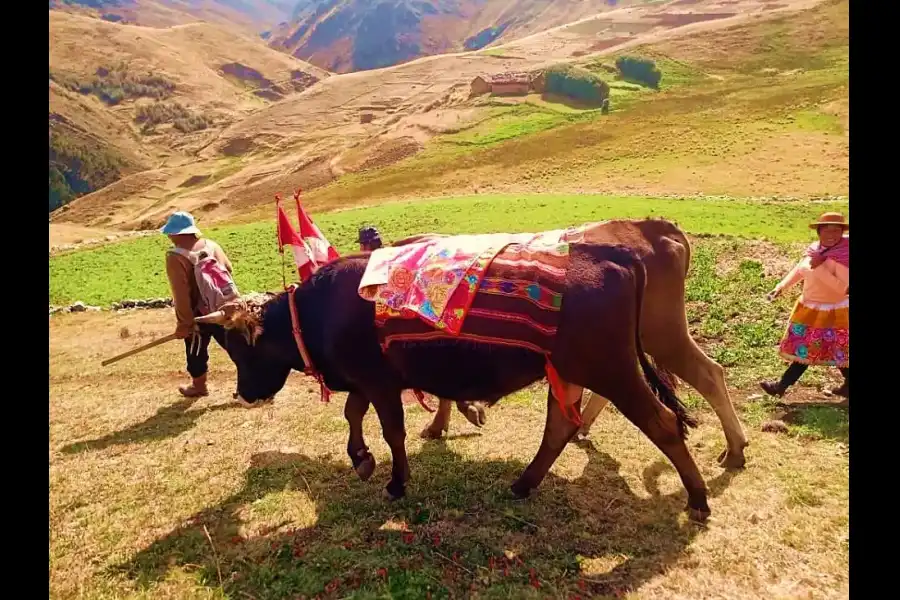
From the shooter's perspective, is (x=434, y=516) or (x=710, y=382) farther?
(x=710, y=382)

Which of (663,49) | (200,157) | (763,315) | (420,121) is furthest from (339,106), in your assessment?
(763,315)

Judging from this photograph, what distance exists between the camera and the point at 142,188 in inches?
2355

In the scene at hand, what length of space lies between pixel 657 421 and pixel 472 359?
1.49 metres

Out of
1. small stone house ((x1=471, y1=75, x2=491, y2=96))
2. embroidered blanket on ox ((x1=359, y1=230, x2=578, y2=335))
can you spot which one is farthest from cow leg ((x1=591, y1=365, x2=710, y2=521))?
small stone house ((x1=471, y1=75, x2=491, y2=96))

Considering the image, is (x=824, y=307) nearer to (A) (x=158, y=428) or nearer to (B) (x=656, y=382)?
(B) (x=656, y=382)

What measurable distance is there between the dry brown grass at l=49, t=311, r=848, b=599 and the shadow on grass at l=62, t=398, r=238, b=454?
0.04 m

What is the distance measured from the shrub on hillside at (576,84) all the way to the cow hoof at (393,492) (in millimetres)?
58858

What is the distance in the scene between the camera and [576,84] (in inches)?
2363

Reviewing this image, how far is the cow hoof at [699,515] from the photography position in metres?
4.39

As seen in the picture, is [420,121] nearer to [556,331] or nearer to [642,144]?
[642,144]

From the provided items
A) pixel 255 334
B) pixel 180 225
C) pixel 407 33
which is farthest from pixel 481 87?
pixel 407 33

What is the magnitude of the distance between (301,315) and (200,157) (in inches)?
3051

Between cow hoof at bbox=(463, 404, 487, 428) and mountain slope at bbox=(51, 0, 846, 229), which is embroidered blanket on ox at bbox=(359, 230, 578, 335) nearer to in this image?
cow hoof at bbox=(463, 404, 487, 428)

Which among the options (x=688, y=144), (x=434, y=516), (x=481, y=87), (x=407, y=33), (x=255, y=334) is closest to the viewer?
(x=434, y=516)
